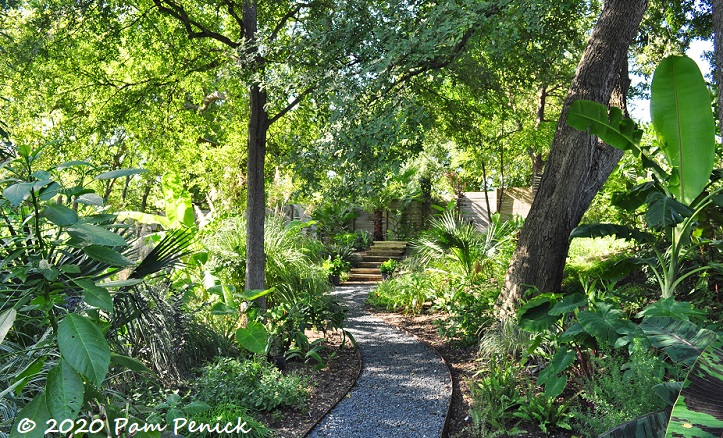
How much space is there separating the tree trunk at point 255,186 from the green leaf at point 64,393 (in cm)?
561

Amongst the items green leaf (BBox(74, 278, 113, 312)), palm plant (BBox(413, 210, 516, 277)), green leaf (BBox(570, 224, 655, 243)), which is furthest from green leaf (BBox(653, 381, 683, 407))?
palm plant (BBox(413, 210, 516, 277))

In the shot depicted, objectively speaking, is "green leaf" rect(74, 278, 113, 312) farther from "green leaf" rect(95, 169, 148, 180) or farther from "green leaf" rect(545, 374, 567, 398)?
"green leaf" rect(545, 374, 567, 398)

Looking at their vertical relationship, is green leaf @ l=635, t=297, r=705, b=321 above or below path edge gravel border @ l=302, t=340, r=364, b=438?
above

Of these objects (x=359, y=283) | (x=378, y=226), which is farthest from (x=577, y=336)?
(x=378, y=226)

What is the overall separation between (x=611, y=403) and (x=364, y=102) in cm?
344

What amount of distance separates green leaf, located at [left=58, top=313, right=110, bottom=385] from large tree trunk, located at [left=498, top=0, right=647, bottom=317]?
5558 millimetres

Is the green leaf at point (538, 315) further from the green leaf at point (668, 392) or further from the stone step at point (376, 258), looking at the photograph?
the stone step at point (376, 258)

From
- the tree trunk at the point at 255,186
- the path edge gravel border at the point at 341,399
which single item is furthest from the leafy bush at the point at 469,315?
the tree trunk at the point at 255,186

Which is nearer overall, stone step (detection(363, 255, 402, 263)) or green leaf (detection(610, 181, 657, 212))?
green leaf (detection(610, 181, 657, 212))

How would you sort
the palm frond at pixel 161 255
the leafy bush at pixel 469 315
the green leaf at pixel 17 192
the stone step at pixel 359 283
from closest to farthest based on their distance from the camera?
1. the green leaf at pixel 17 192
2. the palm frond at pixel 161 255
3. the leafy bush at pixel 469 315
4. the stone step at pixel 359 283

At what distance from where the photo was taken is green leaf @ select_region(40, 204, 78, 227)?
5.20 ft

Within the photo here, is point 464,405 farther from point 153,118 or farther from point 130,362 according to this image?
point 153,118

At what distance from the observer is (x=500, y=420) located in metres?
4.62

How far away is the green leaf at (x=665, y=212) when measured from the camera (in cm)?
435
